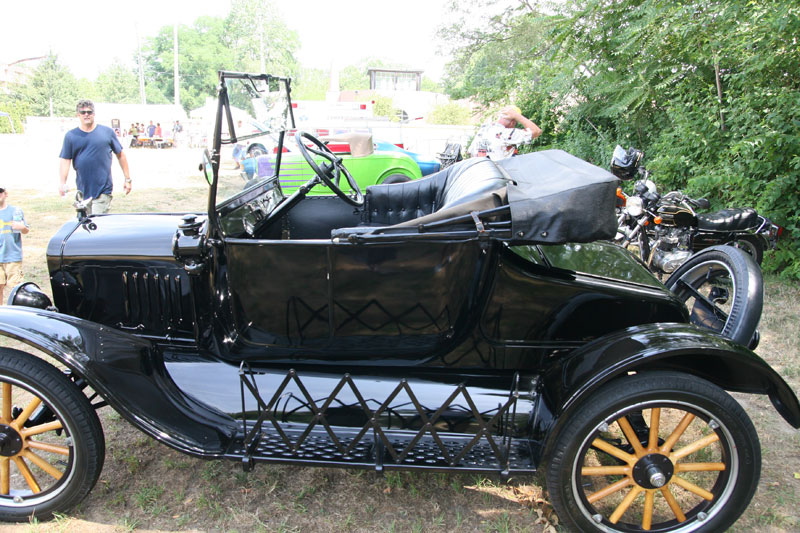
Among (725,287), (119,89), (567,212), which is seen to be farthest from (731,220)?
(119,89)

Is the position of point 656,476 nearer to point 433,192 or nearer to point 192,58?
point 433,192

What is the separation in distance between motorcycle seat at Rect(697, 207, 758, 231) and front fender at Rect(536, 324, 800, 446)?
127 inches

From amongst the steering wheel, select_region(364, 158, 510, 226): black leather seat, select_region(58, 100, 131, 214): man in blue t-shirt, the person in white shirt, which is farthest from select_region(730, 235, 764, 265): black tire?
select_region(58, 100, 131, 214): man in blue t-shirt

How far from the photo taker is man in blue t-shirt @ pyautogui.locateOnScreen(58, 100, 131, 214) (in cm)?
498

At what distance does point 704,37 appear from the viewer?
18.3 ft

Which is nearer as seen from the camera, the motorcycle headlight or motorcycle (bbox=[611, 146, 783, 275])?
motorcycle (bbox=[611, 146, 783, 275])

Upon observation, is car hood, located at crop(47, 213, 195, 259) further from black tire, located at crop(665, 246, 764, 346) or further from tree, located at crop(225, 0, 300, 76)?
tree, located at crop(225, 0, 300, 76)

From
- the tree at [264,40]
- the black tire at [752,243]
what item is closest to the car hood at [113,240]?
the black tire at [752,243]

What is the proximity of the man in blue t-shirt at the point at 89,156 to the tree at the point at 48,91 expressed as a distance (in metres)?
48.6

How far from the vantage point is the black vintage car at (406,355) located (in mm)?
1921

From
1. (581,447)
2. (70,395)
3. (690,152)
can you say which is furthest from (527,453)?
(690,152)

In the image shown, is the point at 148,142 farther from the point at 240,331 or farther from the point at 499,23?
the point at 240,331

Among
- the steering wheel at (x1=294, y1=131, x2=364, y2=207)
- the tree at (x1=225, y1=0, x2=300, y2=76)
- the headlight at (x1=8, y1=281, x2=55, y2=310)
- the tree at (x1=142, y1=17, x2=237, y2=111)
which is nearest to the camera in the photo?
the headlight at (x1=8, y1=281, x2=55, y2=310)

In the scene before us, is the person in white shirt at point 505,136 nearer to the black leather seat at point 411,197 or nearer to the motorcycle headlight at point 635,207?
the motorcycle headlight at point 635,207
